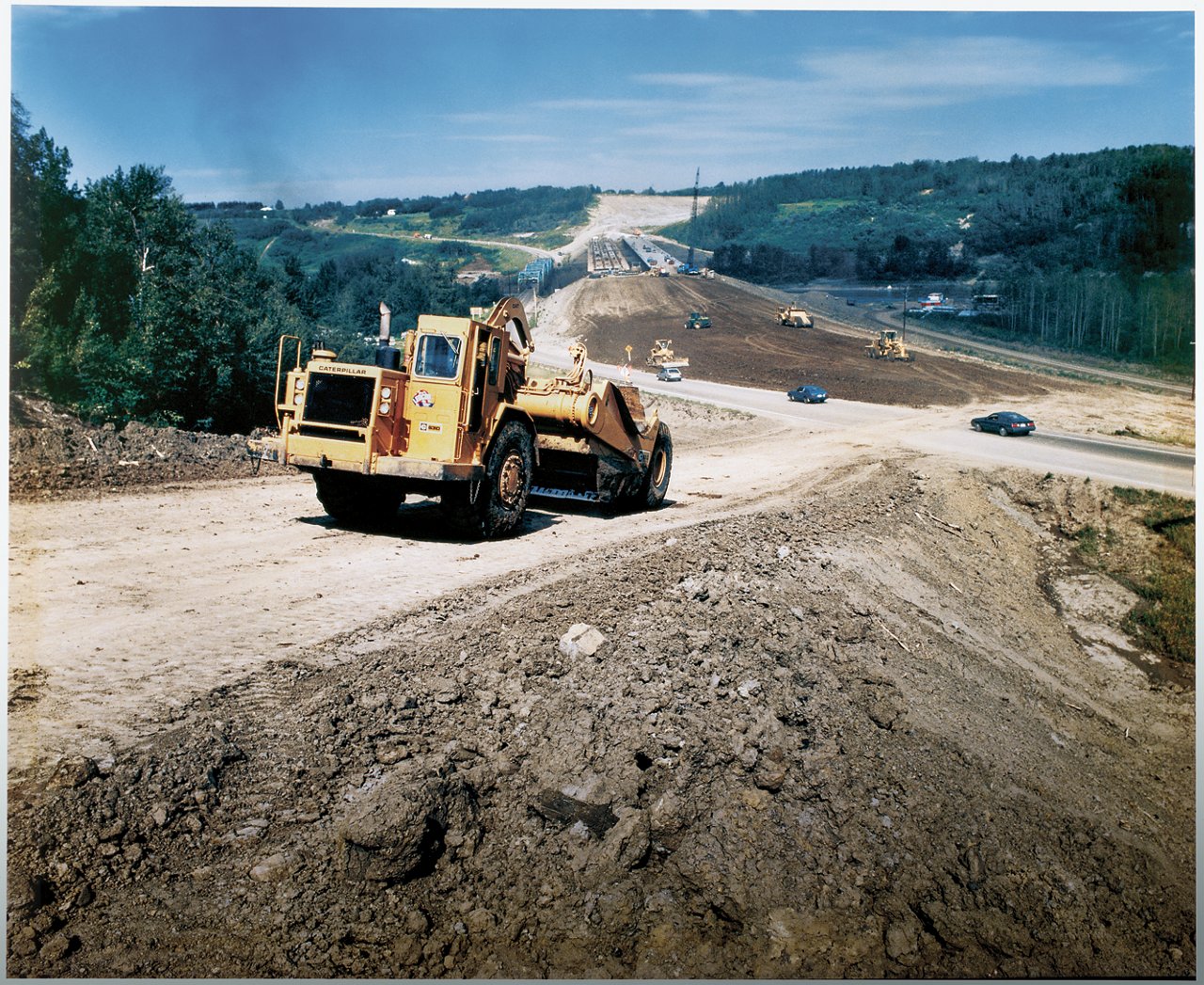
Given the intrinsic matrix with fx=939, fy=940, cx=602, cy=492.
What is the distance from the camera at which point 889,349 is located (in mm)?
40750

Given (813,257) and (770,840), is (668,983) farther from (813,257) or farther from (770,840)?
(813,257)

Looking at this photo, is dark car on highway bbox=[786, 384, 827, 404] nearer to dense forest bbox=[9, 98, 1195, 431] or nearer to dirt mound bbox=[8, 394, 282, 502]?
dense forest bbox=[9, 98, 1195, 431]

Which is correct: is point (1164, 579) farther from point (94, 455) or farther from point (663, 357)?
point (663, 357)

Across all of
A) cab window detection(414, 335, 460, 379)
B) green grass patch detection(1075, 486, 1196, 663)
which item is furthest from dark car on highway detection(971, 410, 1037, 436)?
cab window detection(414, 335, 460, 379)

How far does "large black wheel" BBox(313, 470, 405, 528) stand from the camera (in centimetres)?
1071

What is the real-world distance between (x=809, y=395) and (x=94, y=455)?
2357cm

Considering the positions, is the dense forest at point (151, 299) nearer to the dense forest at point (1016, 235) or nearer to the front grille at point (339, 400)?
the front grille at point (339, 400)

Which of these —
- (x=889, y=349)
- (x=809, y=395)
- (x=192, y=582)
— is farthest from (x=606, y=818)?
(x=889, y=349)

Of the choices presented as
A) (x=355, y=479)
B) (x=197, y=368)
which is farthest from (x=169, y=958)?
(x=197, y=368)

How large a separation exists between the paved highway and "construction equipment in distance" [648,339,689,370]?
1.12 meters

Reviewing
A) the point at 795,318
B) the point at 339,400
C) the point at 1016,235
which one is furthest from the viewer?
the point at 795,318


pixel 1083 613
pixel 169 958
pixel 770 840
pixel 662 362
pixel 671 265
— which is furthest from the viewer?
pixel 671 265

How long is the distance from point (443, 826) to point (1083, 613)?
11.6m

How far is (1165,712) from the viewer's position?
11031mm
